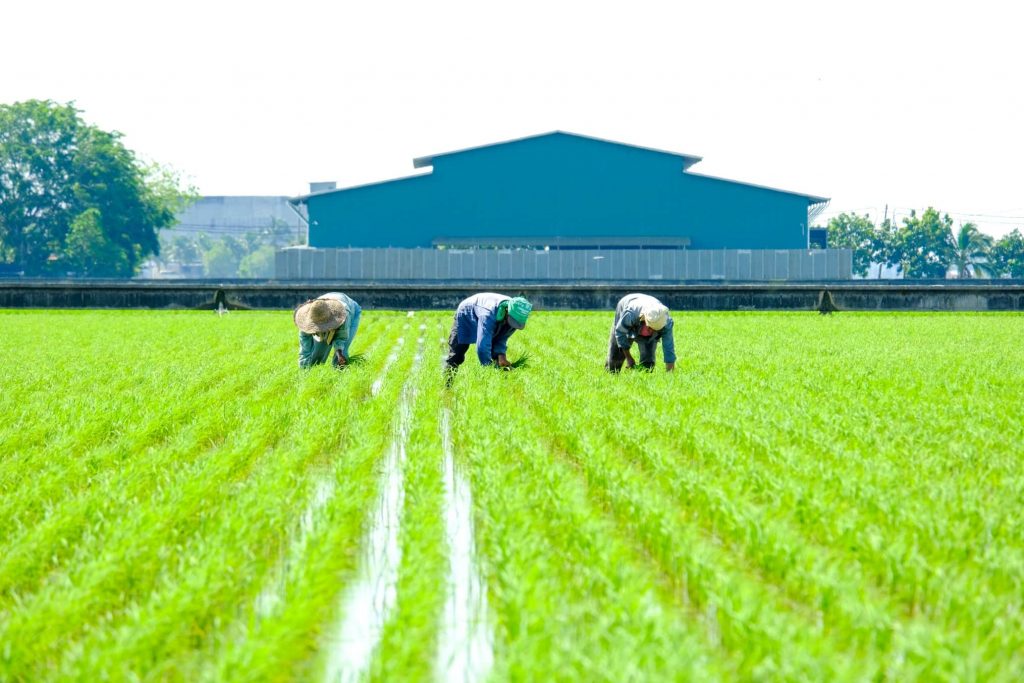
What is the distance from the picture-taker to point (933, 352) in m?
13.0

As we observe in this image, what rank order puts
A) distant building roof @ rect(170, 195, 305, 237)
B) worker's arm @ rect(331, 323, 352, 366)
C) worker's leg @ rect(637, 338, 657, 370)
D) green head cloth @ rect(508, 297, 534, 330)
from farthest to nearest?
distant building roof @ rect(170, 195, 305, 237) < worker's arm @ rect(331, 323, 352, 366) < worker's leg @ rect(637, 338, 657, 370) < green head cloth @ rect(508, 297, 534, 330)

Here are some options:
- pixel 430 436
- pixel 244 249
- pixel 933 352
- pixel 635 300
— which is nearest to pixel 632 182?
pixel 933 352

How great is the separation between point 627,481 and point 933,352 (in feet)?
31.1

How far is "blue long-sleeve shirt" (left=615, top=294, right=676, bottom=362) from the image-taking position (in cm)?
938

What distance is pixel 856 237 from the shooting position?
66.5 m

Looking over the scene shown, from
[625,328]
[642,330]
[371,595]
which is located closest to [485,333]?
[625,328]

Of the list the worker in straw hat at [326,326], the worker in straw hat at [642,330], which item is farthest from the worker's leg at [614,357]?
the worker in straw hat at [326,326]

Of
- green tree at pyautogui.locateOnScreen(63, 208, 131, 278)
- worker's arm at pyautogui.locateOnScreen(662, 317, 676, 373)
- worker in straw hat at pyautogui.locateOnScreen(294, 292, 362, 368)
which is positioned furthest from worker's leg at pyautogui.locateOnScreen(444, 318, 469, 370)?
green tree at pyautogui.locateOnScreen(63, 208, 131, 278)

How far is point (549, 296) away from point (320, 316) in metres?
16.6

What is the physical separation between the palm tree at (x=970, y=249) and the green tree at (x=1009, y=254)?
474 millimetres

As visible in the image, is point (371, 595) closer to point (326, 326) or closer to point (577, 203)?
point (326, 326)

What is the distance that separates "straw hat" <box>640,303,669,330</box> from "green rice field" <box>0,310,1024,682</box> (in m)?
0.65

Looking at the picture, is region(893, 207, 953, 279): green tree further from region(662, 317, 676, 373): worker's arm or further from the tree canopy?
region(662, 317, 676, 373): worker's arm

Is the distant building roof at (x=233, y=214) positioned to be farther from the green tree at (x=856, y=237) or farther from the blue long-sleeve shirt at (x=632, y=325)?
the blue long-sleeve shirt at (x=632, y=325)
